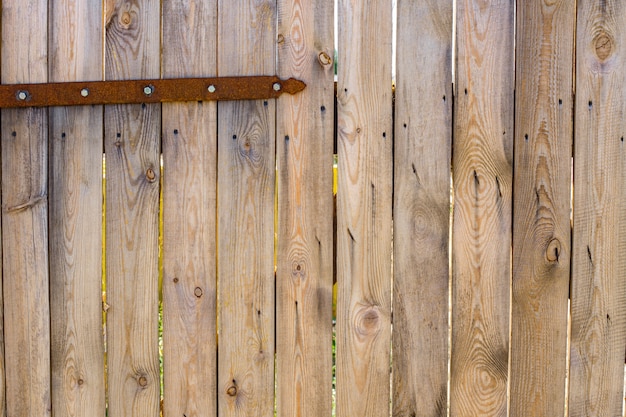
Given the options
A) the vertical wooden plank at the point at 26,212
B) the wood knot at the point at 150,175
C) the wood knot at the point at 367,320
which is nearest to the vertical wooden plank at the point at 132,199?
the wood knot at the point at 150,175

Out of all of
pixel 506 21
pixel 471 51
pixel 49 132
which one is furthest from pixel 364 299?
pixel 49 132

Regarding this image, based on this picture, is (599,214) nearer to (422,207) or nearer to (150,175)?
(422,207)

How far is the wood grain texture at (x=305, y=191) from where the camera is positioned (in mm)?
1790

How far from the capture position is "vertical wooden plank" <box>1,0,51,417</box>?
1825 millimetres

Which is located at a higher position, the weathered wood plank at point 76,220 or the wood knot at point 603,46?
the wood knot at point 603,46

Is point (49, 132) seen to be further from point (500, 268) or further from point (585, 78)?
point (585, 78)

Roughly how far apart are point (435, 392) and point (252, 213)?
0.76 meters

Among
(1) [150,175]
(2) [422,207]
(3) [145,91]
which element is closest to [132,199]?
(1) [150,175]

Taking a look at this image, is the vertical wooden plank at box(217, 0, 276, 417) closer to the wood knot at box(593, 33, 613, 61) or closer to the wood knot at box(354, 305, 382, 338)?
the wood knot at box(354, 305, 382, 338)

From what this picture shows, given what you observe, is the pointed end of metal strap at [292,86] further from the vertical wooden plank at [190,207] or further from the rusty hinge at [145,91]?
the vertical wooden plank at [190,207]

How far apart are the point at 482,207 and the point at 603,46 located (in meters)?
0.58

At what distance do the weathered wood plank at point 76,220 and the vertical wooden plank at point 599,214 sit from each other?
1417 millimetres

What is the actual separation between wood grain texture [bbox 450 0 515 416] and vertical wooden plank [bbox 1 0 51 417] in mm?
1228

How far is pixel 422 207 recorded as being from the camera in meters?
1.79
